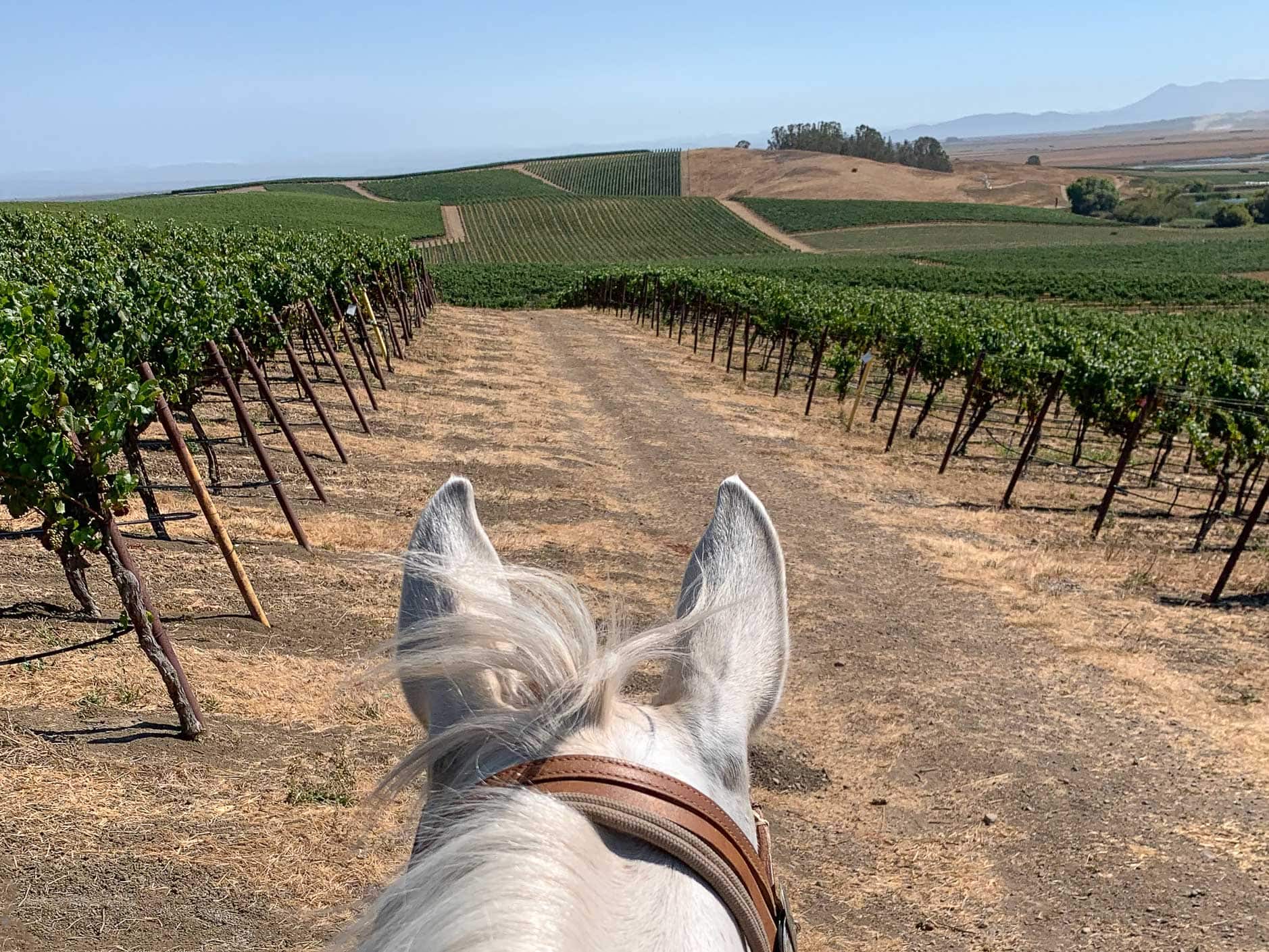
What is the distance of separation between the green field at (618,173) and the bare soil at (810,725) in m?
96.9

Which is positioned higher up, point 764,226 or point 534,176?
point 534,176

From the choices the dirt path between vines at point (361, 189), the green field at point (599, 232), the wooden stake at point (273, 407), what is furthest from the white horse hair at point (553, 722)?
the dirt path between vines at point (361, 189)

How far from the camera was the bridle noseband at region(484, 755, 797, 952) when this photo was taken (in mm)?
1010

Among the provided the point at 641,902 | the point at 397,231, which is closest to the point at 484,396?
the point at 641,902

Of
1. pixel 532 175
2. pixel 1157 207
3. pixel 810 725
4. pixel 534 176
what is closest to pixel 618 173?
pixel 534 176

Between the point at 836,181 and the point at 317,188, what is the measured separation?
199 ft

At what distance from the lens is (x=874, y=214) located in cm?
9144

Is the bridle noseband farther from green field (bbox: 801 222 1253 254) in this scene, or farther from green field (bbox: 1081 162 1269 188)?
green field (bbox: 1081 162 1269 188)

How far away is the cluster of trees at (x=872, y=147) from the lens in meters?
127

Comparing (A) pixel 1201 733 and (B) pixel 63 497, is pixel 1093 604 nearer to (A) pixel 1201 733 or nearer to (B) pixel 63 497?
(A) pixel 1201 733

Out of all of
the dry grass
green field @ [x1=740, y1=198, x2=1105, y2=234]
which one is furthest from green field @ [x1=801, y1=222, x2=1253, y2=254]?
the dry grass

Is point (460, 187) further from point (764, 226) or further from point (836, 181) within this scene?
point (836, 181)

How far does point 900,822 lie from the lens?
575 cm

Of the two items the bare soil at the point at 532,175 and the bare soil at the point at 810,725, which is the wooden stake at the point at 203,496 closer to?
the bare soil at the point at 810,725
